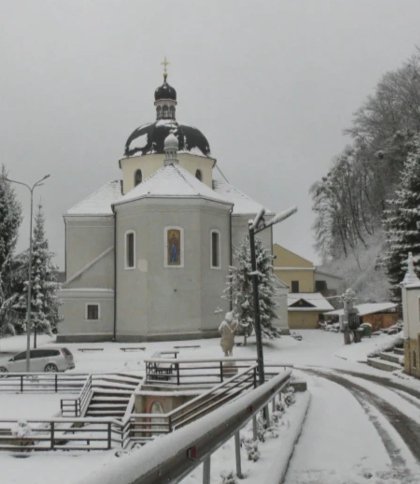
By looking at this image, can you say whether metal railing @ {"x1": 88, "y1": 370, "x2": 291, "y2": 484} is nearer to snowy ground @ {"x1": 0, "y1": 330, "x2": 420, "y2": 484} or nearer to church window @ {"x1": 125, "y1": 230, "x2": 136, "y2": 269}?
snowy ground @ {"x1": 0, "y1": 330, "x2": 420, "y2": 484}

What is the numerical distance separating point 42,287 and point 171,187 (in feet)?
33.1

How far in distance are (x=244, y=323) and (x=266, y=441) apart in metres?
28.9

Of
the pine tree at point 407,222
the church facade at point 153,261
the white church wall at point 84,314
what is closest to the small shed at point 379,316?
the church facade at point 153,261

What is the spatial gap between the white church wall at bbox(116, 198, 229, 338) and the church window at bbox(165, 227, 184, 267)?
0.74 ft

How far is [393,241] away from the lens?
36375mm

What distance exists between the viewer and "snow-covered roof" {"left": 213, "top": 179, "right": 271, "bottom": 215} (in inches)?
1835

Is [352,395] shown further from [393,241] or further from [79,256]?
[79,256]

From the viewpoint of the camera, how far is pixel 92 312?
1651 inches

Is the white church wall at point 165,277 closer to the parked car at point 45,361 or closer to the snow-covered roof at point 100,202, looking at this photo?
the snow-covered roof at point 100,202

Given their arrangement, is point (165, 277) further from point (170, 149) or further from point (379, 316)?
point (379, 316)

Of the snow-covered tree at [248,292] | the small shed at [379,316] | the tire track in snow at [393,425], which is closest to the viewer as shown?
the tire track in snow at [393,425]

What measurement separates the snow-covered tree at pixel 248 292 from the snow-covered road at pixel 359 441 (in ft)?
69.4

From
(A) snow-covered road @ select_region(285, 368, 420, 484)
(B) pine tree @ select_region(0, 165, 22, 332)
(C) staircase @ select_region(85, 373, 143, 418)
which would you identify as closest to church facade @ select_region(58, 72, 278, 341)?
(B) pine tree @ select_region(0, 165, 22, 332)

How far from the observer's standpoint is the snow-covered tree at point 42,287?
125 ft
